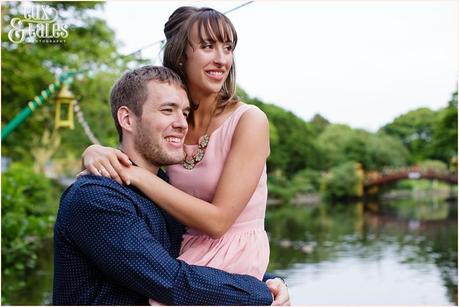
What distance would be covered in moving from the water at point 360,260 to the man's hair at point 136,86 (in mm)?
5430

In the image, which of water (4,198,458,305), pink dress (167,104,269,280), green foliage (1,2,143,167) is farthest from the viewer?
water (4,198,458,305)

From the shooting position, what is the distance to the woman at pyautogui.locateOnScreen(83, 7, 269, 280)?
1600 millimetres

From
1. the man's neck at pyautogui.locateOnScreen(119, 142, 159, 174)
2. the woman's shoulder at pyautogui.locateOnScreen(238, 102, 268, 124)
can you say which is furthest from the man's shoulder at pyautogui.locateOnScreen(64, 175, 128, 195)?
the woman's shoulder at pyautogui.locateOnScreen(238, 102, 268, 124)

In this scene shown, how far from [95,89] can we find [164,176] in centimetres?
1556

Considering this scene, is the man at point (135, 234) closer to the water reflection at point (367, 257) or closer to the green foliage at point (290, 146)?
the water reflection at point (367, 257)

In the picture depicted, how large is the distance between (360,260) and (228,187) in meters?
14.6

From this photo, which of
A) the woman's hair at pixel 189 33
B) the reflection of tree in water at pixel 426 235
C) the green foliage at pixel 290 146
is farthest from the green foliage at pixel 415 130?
the woman's hair at pixel 189 33

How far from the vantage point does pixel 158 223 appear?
1.51 metres

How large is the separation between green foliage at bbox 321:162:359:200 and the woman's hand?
3547 cm

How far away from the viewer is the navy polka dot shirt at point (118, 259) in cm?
141

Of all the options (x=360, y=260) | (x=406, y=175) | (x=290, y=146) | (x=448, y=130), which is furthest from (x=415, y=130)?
(x=360, y=260)

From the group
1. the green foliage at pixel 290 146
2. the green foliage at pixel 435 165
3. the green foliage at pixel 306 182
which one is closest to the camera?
the green foliage at pixel 435 165

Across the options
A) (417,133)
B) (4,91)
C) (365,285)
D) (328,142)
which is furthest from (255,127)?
(417,133)

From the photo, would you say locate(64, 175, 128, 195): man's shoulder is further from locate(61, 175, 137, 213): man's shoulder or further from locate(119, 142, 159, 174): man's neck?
locate(119, 142, 159, 174): man's neck
